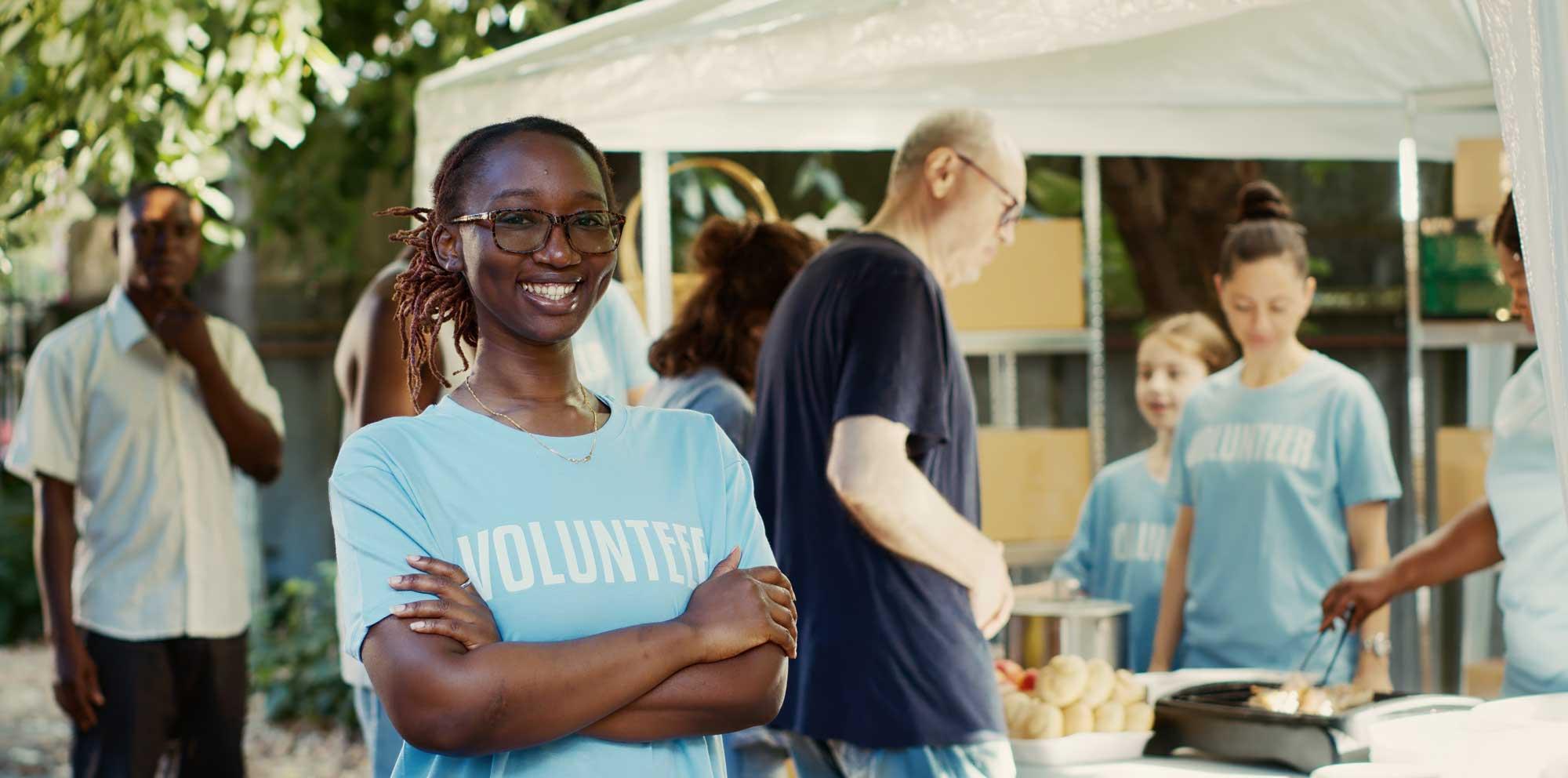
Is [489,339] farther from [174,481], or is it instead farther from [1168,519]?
[1168,519]

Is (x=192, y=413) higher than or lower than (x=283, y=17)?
lower

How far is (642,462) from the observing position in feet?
5.37

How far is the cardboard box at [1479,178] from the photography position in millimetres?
3963

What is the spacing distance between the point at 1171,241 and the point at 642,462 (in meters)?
5.46

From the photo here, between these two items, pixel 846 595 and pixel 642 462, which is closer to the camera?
pixel 642 462

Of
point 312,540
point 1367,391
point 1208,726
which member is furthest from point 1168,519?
point 312,540

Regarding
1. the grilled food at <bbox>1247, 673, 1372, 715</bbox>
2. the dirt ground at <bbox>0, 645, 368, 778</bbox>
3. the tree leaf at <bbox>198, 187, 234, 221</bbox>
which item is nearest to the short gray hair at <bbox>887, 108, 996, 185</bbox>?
the grilled food at <bbox>1247, 673, 1372, 715</bbox>

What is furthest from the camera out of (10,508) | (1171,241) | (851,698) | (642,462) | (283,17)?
(10,508)

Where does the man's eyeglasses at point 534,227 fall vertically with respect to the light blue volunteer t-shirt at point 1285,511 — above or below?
above

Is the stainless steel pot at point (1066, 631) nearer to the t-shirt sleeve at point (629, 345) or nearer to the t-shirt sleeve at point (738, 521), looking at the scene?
the t-shirt sleeve at point (629, 345)

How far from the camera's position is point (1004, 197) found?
2.71 m

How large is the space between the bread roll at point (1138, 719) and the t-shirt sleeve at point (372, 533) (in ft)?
5.01

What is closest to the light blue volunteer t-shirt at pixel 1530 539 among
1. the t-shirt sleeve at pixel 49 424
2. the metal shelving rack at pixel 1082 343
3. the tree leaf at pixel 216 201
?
the metal shelving rack at pixel 1082 343

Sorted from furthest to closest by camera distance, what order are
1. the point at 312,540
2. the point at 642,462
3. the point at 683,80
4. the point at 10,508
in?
the point at 10,508 → the point at 312,540 → the point at 683,80 → the point at 642,462
